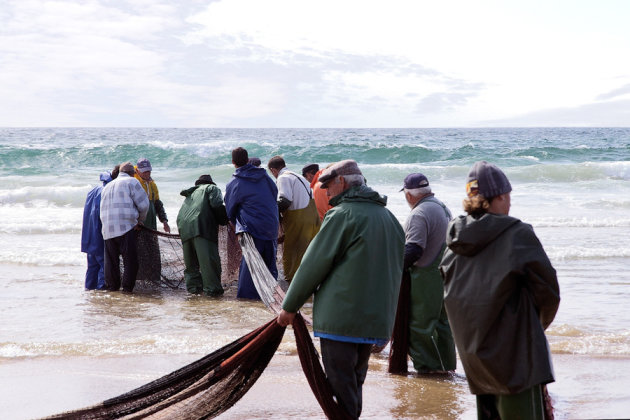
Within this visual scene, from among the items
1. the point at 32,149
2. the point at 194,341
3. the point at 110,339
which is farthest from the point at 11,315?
the point at 32,149

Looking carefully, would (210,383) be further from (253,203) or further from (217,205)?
(217,205)

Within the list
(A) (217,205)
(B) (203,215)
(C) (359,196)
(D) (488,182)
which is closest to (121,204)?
(B) (203,215)

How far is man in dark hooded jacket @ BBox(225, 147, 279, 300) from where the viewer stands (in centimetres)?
816

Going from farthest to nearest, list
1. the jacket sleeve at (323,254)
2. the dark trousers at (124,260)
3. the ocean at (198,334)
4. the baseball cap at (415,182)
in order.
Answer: the dark trousers at (124,260), the baseball cap at (415,182), the ocean at (198,334), the jacket sleeve at (323,254)

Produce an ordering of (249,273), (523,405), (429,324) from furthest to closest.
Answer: (249,273)
(429,324)
(523,405)

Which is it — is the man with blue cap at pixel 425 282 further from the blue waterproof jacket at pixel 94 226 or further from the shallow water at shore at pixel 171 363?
the blue waterproof jacket at pixel 94 226

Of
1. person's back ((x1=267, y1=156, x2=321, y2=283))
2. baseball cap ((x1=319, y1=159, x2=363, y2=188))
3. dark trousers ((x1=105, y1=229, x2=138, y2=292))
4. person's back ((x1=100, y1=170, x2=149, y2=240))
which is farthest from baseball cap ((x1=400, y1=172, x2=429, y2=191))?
dark trousers ((x1=105, y1=229, x2=138, y2=292))

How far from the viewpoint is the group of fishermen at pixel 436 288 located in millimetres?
2938

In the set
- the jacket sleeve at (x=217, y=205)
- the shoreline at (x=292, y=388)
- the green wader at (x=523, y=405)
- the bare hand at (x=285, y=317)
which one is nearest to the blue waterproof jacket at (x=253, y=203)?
the jacket sleeve at (x=217, y=205)

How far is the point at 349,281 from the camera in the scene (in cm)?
375

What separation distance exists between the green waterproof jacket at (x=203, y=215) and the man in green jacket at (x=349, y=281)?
487 cm

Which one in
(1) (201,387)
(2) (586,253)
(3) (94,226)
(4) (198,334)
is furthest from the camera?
(2) (586,253)

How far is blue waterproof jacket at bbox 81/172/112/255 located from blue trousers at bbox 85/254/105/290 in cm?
15

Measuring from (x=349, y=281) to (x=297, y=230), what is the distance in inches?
202
